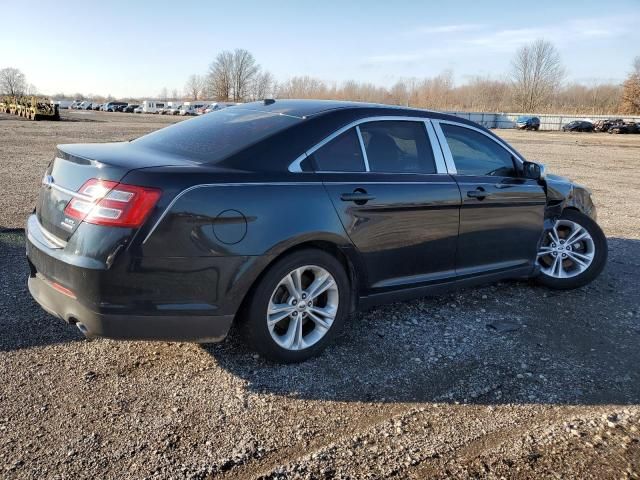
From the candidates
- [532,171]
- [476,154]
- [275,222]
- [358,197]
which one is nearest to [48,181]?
[275,222]

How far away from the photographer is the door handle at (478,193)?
430 centimetres

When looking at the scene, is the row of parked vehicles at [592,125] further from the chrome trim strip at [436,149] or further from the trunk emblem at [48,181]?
the trunk emblem at [48,181]

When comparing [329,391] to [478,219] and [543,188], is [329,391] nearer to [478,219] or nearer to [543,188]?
[478,219]

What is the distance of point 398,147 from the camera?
4059 mm

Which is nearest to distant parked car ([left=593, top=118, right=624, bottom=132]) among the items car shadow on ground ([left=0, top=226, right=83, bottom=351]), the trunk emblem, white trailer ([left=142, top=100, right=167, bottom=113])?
car shadow on ground ([left=0, top=226, right=83, bottom=351])

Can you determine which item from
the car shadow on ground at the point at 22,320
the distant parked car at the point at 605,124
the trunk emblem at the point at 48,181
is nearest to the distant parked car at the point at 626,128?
the distant parked car at the point at 605,124

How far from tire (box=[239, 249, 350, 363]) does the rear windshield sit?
794mm

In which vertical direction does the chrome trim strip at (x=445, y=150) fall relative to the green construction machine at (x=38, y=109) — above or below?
below

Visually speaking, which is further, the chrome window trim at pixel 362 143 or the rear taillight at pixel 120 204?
the chrome window trim at pixel 362 143

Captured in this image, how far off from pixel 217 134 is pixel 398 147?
1.34m

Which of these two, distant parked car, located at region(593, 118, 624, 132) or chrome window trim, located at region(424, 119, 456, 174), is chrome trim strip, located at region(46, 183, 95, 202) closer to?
chrome window trim, located at region(424, 119, 456, 174)

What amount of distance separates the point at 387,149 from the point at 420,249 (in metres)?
0.79

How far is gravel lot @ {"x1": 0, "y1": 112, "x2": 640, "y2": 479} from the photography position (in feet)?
8.64

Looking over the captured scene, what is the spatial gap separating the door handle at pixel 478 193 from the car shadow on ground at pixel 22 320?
10.2ft
